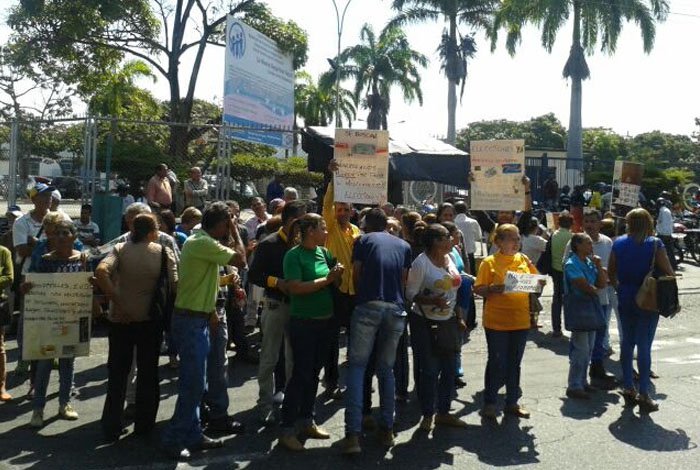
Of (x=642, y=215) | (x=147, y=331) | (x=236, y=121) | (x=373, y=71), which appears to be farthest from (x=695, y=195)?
(x=373, y=71)

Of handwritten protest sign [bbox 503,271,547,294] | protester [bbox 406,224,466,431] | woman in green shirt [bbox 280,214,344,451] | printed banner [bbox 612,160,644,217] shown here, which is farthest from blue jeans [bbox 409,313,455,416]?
printed banner [bbox 612,160,644,217]

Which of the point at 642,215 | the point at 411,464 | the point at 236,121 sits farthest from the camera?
→ the point at 236,121

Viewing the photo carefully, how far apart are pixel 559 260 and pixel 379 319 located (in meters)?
5.05

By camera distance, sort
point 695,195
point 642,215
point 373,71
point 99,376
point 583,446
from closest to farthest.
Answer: point 583,446, point 642,215, point 99,376, point 695,195, point 373,71

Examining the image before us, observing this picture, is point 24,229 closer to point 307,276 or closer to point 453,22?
point 307,276

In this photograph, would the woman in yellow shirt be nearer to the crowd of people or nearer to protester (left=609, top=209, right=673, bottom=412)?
the crowd of people

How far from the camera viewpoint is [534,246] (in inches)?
414

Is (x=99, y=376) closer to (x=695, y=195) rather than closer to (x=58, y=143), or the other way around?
(x=58, y=143)

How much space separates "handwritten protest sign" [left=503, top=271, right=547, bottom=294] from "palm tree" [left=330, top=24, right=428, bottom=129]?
4065 cm

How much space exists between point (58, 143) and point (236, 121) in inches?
513

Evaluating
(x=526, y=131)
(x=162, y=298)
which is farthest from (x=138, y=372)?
(x=526, y=131)

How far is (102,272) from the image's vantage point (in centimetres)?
571

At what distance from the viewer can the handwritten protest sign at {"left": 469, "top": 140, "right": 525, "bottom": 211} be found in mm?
10250

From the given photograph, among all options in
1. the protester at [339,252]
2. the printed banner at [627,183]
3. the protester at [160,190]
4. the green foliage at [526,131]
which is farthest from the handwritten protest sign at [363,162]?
the green foliage at [526,131]
